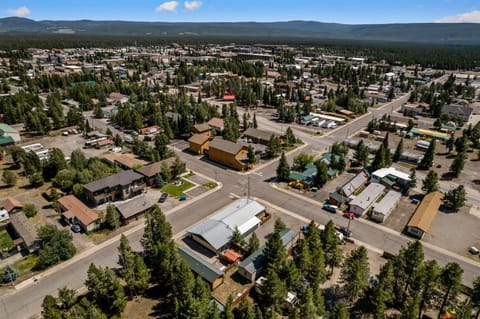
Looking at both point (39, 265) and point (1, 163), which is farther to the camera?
point (1, 163)


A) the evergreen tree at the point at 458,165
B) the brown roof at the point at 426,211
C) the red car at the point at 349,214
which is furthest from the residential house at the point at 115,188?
the evergreen tree at the point at 458,165

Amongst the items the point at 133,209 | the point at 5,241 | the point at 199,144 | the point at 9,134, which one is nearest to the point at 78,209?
the point at 133,209

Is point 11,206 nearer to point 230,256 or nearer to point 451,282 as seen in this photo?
point 230,256

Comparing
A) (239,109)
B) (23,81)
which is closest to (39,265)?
(239,109)

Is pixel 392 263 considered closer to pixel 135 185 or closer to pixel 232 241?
pixel 232 241

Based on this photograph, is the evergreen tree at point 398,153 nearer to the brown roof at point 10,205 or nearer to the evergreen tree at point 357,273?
the evergreen tree at point 357,273

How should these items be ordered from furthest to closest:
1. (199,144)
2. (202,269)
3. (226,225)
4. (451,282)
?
1. (199,144)
2. (226,225)
3. (202,269)
4. (451,282)
